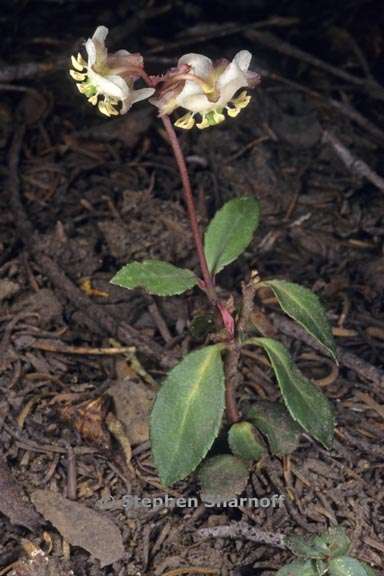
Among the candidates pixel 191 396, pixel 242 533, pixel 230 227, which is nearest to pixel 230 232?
pixel 230 227

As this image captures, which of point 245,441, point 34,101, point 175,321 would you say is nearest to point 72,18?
point 34,101

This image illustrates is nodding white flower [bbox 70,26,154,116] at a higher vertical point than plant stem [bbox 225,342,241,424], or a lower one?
higher

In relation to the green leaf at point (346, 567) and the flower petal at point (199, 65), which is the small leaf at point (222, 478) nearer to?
the green leaf at point (346, 567)

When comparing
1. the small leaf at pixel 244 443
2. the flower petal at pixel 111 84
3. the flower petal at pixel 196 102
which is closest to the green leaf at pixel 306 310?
the small leaf at pixel 244 443

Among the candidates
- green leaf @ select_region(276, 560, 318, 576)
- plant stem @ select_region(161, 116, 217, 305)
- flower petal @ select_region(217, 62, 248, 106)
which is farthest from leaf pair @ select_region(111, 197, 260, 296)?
green leaf @ select_region(276, 560, 318, 576)

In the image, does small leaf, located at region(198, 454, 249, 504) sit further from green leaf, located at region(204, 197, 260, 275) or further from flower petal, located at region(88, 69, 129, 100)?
flower petal, located at region(88, 69, 129, 100)

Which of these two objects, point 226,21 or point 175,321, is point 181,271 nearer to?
point 175,321
